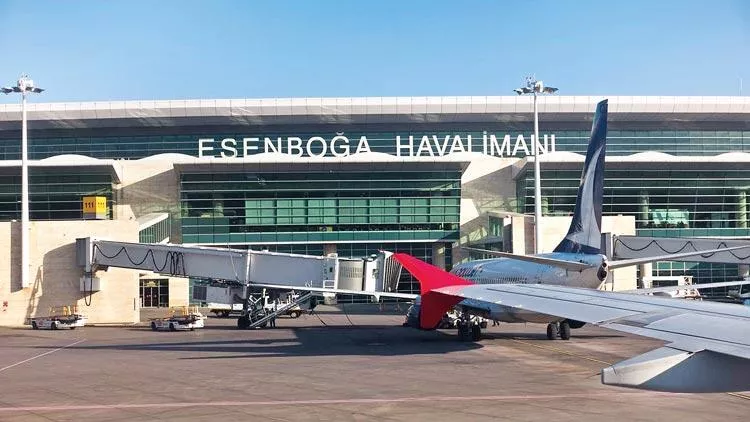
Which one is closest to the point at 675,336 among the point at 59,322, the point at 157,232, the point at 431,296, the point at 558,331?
the point at 431,296

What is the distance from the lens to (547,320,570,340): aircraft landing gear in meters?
35.4

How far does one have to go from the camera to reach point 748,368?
7.80m

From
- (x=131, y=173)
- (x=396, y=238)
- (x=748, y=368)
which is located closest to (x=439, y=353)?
(x=748, y=368)

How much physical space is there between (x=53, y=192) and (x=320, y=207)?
24450 mm

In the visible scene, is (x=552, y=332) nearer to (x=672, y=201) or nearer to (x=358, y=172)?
(x=358, y=172)

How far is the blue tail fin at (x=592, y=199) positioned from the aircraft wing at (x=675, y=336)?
66.2ft

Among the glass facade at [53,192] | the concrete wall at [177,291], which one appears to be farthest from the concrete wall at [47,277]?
the glass facade at [53,192]

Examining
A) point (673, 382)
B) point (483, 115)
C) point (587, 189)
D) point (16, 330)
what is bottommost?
point (16, 330)

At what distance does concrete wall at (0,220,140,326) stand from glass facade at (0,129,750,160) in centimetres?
2881

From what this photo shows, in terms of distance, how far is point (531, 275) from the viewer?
3522 cm

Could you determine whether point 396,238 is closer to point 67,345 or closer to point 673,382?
point 67,345

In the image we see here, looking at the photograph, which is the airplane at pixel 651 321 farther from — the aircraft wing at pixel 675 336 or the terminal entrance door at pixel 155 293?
the terminal entrance door at pixel 155 293

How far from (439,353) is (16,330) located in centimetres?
2966

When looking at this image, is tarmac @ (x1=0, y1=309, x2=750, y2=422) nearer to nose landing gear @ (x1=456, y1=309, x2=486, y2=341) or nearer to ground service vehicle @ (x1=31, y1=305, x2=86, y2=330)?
nose landing gear @ (x1=456, y1=309, x2=486, y2=341)
